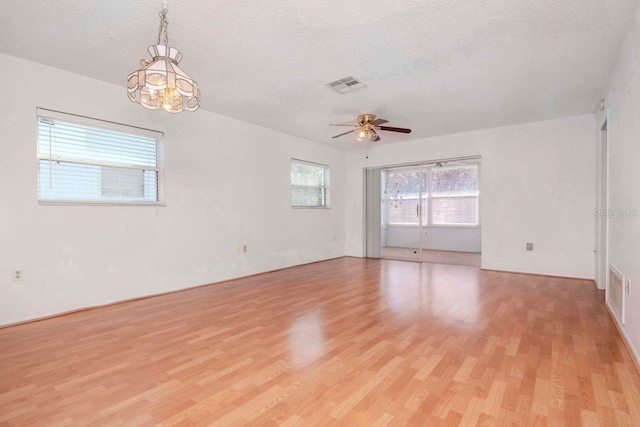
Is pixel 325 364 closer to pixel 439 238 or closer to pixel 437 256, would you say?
pixel 437 256

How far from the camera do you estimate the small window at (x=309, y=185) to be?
→ 21.7ft

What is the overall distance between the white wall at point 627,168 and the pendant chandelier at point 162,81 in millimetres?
3287

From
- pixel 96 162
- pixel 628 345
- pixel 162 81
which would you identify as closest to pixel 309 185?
pixel 96 162

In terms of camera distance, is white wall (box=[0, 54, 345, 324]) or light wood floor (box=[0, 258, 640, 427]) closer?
light wood floor (box=[0, 258, 640, 427])

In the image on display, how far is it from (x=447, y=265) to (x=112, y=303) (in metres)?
5.74

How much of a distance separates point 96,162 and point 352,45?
3.20m

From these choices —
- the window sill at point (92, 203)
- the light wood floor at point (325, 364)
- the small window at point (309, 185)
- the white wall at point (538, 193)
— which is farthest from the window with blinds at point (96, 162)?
the white wall at point (538, 193)

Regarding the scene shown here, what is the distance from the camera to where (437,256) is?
25.4 feet

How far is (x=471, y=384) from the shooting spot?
196cm

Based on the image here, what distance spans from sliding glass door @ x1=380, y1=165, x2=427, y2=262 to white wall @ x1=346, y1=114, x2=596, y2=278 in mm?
1286

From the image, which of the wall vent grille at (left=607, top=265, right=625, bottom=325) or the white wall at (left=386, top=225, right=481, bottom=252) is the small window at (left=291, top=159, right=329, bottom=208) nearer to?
the white wall at (left=386, top=225, right=481, bottom=252)

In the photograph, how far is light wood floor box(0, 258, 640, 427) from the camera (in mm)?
1699

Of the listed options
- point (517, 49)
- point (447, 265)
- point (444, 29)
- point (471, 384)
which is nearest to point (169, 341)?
point (471, 384)

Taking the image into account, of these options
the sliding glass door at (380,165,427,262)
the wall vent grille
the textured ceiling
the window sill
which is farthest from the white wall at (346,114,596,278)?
the window sill
